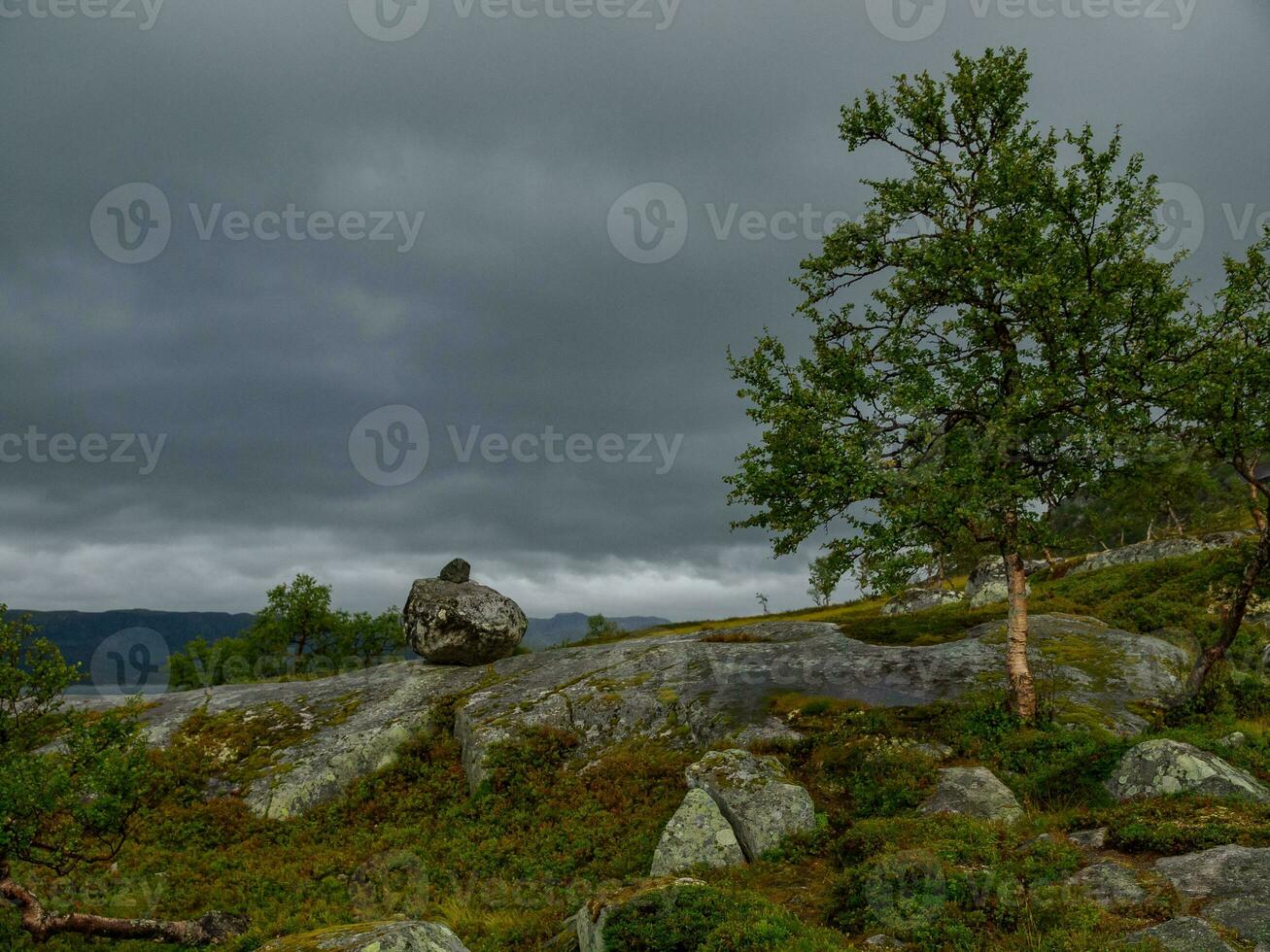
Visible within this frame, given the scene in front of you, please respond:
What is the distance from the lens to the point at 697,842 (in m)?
18.6

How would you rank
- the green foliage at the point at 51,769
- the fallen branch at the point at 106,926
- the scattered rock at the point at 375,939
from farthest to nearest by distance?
1. the fallen branch at the point at 106,926
2. the green foliage at the point at 51,769
3. the scattered rock at the point at 375,939

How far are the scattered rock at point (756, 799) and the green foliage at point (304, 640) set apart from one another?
50978mm

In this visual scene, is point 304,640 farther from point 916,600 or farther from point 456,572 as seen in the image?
point 916,600

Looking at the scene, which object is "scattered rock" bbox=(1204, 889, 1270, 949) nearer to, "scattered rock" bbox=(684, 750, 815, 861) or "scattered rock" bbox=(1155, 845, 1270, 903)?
"scattered rock" bbox=(1155, 845, 1270, 903)

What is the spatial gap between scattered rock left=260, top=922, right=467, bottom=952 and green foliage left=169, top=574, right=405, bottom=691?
177ft

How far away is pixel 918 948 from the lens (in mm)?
11484

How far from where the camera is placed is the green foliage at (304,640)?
69.5 meters

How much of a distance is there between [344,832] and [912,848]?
68.6ft

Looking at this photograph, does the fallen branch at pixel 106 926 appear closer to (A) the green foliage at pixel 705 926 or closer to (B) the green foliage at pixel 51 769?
(B) the green foliage at pixel 51 769

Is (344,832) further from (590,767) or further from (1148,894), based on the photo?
(1148,894)

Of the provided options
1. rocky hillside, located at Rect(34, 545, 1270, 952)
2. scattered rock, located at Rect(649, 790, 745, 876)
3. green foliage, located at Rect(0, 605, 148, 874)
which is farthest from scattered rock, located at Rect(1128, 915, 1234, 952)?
green foliage, located at Rect(0, 605, 148, 874)

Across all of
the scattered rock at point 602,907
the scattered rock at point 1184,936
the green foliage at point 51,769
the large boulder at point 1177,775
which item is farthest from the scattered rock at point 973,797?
the green foliage at point 51,769

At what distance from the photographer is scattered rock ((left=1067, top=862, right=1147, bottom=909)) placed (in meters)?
11.8

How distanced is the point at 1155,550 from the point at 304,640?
86.3 metres
